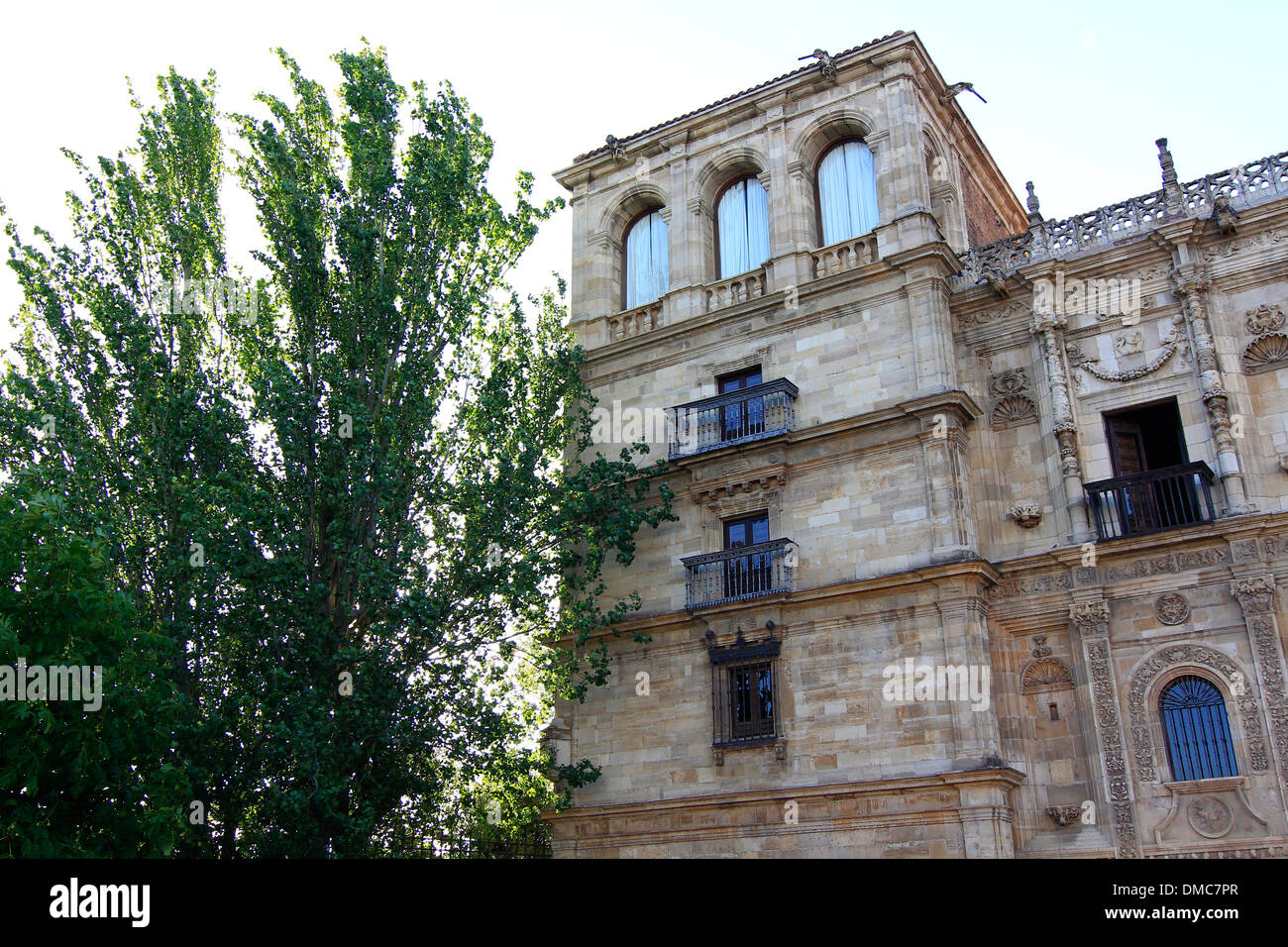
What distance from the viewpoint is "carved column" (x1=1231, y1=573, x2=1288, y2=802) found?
46.9 ft

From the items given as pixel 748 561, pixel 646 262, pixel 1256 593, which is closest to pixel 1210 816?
pixel 1256 593

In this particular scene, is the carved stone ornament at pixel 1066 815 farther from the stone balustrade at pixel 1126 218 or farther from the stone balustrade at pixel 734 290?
the stone balustrade at pixel 734 290

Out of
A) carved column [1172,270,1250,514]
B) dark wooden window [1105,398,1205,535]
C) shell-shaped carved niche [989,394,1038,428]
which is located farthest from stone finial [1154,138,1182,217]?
shell-shaped carved niche [989,394,1038,428]

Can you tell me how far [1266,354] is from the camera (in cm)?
1642

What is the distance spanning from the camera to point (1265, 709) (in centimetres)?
1453

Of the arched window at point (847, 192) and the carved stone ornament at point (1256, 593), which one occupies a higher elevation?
the arched window at point (847, 192)

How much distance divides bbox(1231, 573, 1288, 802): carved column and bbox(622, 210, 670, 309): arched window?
1197 centimetres

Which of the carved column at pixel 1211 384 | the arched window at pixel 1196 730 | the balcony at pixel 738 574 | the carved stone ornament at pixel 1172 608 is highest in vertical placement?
the carved column at pixel 1211 384

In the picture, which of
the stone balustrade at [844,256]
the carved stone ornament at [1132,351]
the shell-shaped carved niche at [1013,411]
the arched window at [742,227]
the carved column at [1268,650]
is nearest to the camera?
the carved column at [1268,650]

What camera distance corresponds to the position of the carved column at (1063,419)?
16812 millimetres

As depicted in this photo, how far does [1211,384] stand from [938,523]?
4.46m

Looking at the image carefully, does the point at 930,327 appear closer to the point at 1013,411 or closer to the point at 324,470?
the point at 1013,411

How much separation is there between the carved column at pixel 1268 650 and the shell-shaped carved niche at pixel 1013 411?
13.8 feet

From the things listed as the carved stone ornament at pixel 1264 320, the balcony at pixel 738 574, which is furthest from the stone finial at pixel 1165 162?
the balcony at pixel 738 574
